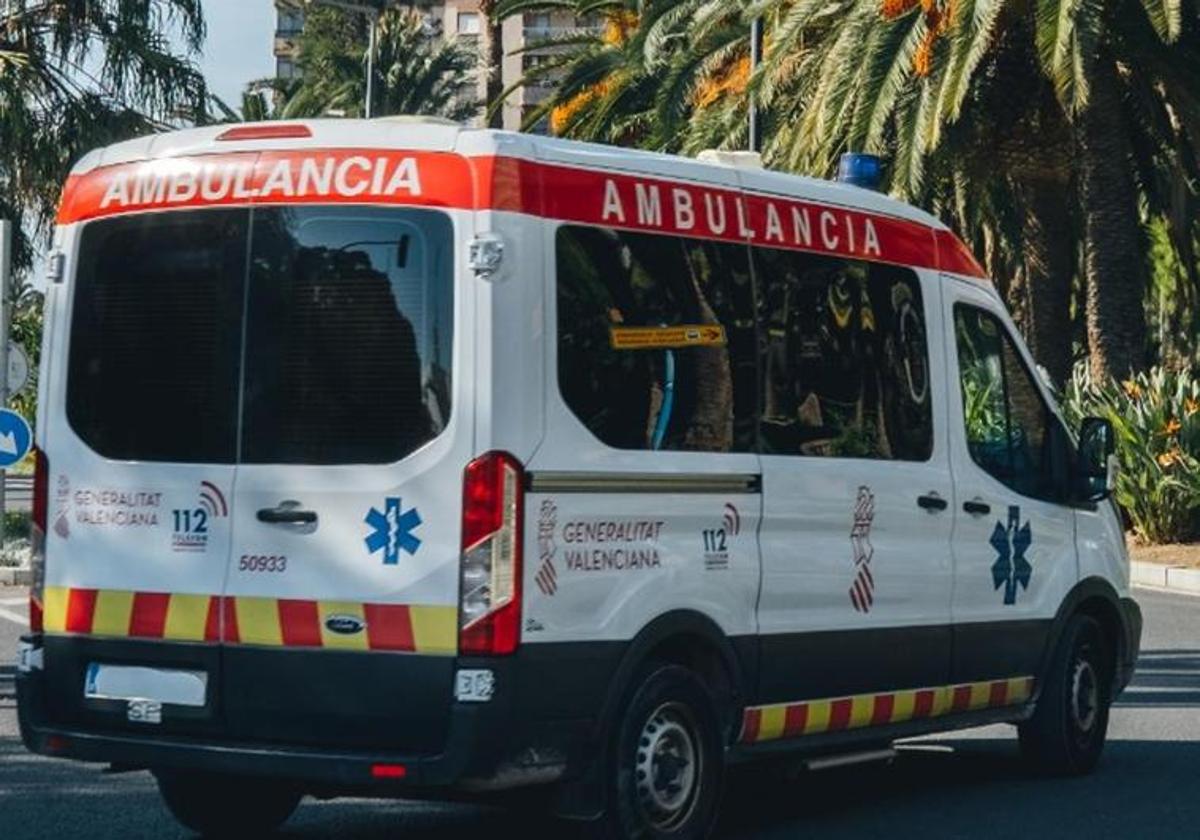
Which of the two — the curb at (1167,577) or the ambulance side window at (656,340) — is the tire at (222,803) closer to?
the ambulance side window at (656,340)

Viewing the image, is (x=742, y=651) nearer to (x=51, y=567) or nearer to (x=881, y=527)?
(x=881, y=527)

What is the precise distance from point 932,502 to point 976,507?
0.38 meters

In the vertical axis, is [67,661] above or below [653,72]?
below

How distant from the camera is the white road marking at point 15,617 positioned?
17094 mm

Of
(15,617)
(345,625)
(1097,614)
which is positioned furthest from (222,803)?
(15,617)

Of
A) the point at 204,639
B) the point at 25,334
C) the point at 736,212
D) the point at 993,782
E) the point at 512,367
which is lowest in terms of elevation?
the point at 993,782

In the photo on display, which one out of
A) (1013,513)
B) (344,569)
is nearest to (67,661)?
(344,569)

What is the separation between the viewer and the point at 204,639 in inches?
301

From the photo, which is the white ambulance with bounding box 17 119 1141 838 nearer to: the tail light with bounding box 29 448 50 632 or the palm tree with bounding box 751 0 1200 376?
the tail light with bounding box 29 448 50 632

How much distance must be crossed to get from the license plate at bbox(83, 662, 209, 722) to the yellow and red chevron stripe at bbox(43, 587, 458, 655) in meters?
0.10

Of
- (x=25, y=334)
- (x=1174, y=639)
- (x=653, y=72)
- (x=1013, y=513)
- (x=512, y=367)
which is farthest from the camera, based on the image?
(x=25, y=334)

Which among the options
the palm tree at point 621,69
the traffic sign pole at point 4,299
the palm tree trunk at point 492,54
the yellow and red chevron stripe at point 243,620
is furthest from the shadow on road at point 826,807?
the palm tree trunk at point 492,54

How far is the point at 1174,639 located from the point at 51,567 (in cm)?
1012

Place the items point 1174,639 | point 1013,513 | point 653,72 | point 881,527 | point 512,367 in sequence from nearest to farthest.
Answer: point 512,367 < point 881,527 < point 1013,513 < point 1174,639 < point 653,72
